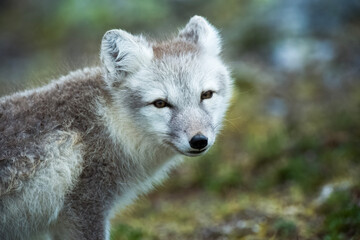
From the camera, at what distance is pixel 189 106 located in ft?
15.5

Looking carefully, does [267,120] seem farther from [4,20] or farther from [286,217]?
[4,20]

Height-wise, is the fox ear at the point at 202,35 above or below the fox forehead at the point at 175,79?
above

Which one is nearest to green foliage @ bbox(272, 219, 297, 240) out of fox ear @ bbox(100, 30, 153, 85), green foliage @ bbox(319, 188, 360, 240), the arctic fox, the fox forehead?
green foliage @ bbox(319, 188, 360, 240)

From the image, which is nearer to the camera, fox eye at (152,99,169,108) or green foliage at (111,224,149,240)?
fox eye at (152,99,169,108)

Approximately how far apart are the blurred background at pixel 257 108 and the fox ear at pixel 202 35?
66 centimetres

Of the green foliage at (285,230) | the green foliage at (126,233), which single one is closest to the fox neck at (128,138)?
Result: the green foliage at (126,233)

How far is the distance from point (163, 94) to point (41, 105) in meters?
1.12

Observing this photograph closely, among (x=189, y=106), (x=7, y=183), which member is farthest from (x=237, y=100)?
(x=7, y=183)

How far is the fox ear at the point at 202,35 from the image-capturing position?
213 inches

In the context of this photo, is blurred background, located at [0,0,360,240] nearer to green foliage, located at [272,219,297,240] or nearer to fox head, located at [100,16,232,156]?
green foliage, located at [272,219,297,240]

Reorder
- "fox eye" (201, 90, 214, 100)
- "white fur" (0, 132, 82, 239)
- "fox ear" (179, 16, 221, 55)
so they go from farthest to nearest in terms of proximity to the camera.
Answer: "fox ear" (179, 16, 221, 55) → "fox eye" (201, 90, 214, 100) → "white fur" (0, 132, 82, 239)

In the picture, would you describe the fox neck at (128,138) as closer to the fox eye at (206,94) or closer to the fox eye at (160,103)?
the fox eye at (160,103)

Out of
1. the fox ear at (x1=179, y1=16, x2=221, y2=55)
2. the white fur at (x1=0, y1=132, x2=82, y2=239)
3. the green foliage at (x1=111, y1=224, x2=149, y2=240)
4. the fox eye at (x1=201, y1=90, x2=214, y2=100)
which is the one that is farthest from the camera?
the green foliage at (x1=111, y1=224, x2=149, y2=240)

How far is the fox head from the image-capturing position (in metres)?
4.67
